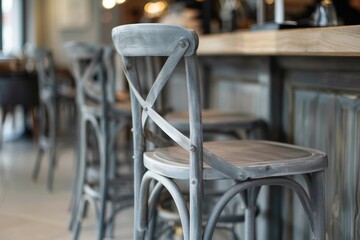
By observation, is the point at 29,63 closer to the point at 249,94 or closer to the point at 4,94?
the point at 4,94

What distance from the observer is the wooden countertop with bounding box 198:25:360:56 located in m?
1.44

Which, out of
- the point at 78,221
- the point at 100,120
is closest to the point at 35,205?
the point at 78,221

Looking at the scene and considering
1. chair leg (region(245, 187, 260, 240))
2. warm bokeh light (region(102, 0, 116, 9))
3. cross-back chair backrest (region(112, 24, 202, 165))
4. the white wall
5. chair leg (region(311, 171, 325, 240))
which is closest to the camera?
cross-back chair backrest (region(112, 24, 202, 165))

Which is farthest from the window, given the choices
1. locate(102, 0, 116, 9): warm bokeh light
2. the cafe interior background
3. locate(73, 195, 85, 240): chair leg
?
locate(73, 195, 85, 240): chair leg

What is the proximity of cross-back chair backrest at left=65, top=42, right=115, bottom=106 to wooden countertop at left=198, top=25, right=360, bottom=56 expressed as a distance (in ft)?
1.98

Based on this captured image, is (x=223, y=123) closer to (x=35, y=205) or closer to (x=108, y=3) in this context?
(x=35, y=205)

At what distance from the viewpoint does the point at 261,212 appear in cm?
238

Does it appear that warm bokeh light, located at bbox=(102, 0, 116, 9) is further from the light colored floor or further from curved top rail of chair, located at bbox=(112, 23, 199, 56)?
curved top rail of chair, located at bbox=(112, 23, 199, 56)

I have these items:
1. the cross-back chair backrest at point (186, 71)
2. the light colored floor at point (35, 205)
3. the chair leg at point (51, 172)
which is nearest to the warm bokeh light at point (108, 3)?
the light colored floor at point (35, 205)

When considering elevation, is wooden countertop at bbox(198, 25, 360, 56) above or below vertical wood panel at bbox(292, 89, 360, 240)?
above

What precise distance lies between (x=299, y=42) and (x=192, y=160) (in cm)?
56

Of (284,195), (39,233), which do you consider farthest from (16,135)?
(284,195)

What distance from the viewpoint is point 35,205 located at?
3.63 meters

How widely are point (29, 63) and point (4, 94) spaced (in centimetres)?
111
